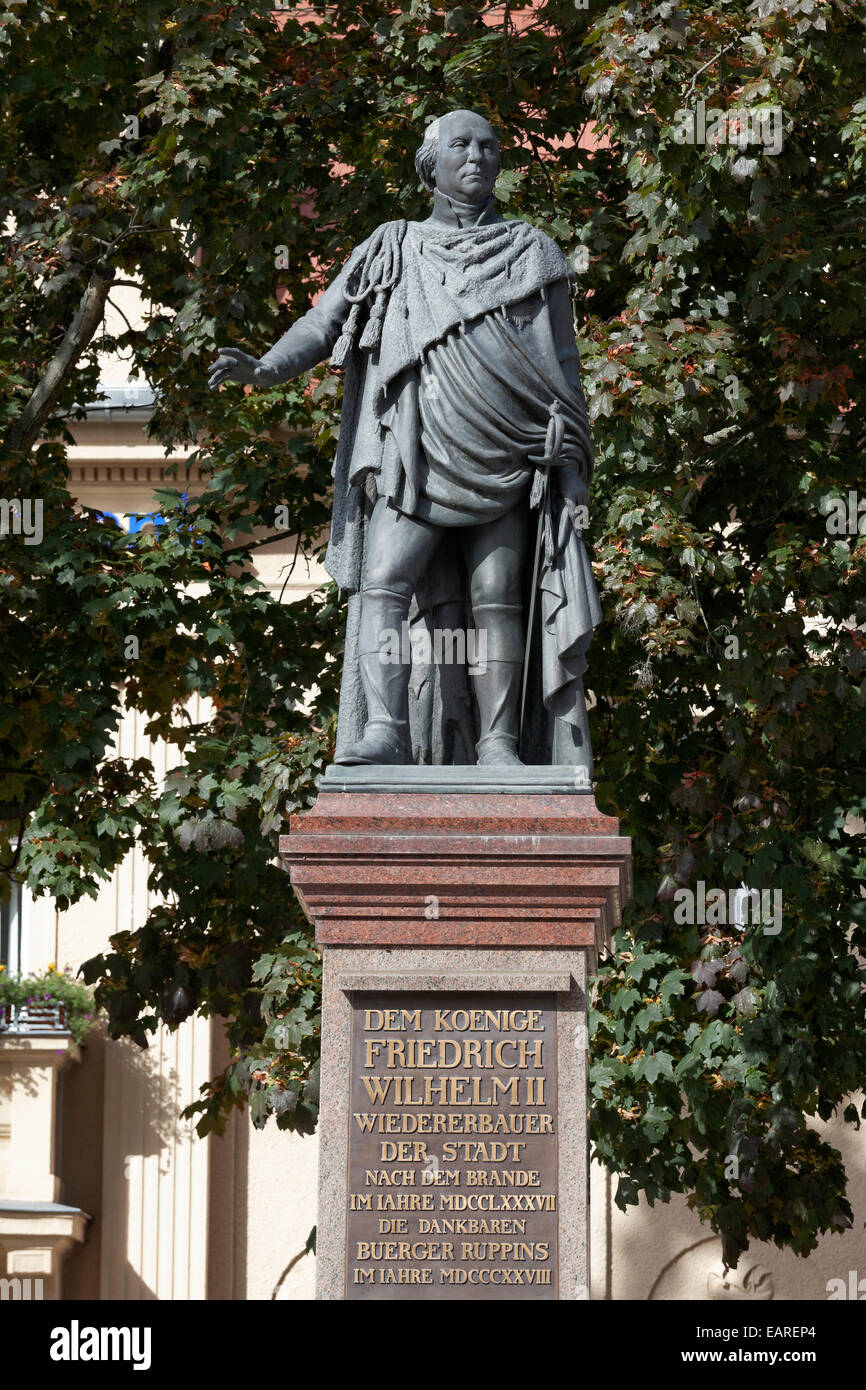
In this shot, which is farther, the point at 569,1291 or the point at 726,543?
the point at 726,543

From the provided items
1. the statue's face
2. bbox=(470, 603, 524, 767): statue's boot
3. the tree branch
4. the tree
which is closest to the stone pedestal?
bbox=(470, 603, 524, 767): statue's boot

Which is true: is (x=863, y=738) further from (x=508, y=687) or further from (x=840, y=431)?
(x=508, y=687)

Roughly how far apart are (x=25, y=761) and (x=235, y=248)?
3.61 meters

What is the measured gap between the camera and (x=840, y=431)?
51.1 feet

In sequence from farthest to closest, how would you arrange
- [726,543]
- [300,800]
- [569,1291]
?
[726,543]
[300,800]
[569,1291]

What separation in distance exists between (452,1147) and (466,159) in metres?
3.78

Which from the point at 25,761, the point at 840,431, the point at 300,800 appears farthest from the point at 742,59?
the point at 25,761

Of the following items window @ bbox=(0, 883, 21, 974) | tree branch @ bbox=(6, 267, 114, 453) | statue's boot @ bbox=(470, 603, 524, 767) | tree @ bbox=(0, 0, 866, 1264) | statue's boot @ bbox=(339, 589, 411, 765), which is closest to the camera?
statue's boot @ bbox=(339, 589, 411, 765)

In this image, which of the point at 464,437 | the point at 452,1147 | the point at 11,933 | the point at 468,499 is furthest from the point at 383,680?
the point at 11,933

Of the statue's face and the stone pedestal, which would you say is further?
the statue's face

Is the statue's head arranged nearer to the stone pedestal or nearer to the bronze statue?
the bronze statue

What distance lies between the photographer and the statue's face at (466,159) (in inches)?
383

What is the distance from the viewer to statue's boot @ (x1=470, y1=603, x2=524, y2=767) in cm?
940

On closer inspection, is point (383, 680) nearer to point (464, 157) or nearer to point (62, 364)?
point (464, 157)
